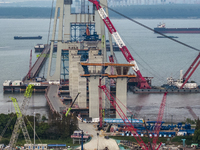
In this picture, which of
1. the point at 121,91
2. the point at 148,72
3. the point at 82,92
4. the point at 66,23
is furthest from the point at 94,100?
the point at 148,72

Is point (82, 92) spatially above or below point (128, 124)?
above

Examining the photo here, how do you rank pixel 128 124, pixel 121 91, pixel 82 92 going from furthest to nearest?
pixel 82 92 < pixel 121 91 < pixel 128 124

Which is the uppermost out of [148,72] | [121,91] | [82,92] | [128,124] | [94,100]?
[121,91]

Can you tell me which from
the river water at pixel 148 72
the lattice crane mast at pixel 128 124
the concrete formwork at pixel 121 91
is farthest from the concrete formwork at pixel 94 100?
the river water at pixel 148 72

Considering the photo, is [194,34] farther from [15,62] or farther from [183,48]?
[15,62]

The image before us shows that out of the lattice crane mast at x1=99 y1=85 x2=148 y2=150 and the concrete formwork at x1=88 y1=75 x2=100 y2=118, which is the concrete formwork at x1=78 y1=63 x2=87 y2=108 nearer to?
the lattice crane mast at x1=99 y1=85 x2=148 y2=150

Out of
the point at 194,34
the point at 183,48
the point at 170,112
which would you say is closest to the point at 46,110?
the point at 170,112

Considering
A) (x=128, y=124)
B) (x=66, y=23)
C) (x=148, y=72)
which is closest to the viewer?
(x=128, y=124)

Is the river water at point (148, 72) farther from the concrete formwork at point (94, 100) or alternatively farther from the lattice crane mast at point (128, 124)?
the concrete formwork at point (94, 100)

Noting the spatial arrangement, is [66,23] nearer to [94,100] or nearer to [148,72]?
[148,72]

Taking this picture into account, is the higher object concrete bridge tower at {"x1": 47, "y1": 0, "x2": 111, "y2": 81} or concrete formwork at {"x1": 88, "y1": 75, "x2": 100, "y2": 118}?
concrete bridge tower at {"x1": 47, "y1": 0, "x2": 111, "y2": 81}

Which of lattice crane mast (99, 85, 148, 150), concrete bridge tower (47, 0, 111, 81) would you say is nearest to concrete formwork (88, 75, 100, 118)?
lattice crane mast (99, 85, 148, 150)
